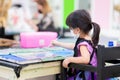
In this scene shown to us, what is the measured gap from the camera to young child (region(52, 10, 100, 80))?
1212mm

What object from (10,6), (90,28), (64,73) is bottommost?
(64,73)

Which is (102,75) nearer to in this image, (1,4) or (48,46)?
(48,46)

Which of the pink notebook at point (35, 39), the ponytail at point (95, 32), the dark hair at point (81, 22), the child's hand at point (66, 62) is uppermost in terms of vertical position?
the dark hair at point (81, 22)

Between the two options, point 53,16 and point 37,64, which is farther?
point 53,16

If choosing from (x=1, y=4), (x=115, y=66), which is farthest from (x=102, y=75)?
(x=1, y=4)

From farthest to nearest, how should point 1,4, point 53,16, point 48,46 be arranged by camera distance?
point 53,16 → point 1,4 → point 48,46

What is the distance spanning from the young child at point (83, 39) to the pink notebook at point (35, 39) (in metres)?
0.40

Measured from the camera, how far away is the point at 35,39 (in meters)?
1.64

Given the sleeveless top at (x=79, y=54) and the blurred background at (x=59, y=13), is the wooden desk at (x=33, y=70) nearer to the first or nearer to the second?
the sleeveless top at (x=79, y=54)

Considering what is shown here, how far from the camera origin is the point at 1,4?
2.04 meters

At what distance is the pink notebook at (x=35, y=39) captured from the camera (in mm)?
1622

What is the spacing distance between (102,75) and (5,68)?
0.45 meters

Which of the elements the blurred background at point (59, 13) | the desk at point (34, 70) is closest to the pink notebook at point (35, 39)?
the desk at point (34, 70)

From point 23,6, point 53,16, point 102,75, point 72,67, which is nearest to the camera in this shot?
point 102,75
